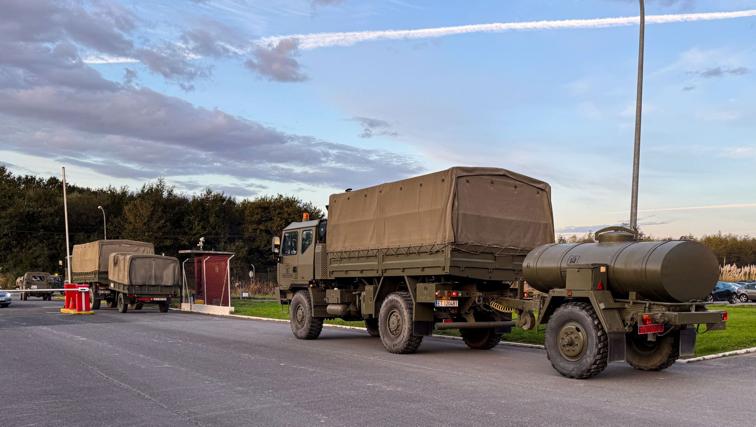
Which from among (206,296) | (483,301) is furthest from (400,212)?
(206,296)

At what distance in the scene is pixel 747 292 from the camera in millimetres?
41125

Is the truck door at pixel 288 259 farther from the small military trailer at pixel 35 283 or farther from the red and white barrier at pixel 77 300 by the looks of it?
the small military trailer at pixel 35 283

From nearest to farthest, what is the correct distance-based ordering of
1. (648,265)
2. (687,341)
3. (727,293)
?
1. (648,265)
2. (687,341)
3. (727,293)

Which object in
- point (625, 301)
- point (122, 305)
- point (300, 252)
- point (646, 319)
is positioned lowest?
point (122, 305)

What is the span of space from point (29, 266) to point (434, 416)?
72193 mm

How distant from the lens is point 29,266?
71.4 m

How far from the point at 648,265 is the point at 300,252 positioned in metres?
9.82

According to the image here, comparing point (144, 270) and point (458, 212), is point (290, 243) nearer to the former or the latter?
point (458, 212)

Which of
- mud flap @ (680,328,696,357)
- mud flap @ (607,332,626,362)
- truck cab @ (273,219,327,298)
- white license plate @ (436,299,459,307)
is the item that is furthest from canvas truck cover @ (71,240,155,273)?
mud flap @ (680,328,696,357)

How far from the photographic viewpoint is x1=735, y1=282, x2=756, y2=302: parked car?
4091 cm

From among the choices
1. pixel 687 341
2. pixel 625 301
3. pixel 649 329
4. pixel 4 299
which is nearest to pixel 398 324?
pixel 625 301

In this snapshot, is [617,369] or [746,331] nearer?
[617,369]

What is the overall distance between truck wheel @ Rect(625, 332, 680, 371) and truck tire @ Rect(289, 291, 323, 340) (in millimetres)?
7969

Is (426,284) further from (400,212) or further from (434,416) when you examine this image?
(434,416)
